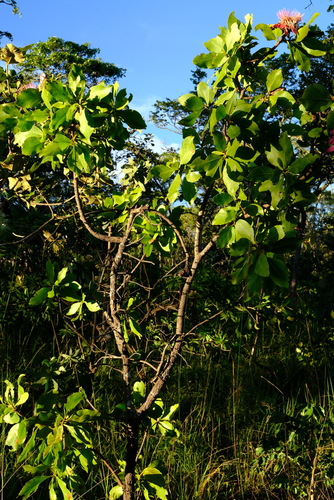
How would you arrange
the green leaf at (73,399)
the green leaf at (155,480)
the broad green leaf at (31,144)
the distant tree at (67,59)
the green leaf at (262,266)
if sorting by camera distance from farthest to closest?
the distant tree at (67,59) < the green leaf at (155,480) < the broad green leaf at (31,144) < the green leaf at (73,399) < the green leaf at (262,266)

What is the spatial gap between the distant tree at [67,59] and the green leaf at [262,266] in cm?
1784

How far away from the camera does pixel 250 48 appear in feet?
4.59

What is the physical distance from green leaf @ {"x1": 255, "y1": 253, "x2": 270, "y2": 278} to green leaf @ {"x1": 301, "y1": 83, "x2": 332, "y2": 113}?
0.40 metres

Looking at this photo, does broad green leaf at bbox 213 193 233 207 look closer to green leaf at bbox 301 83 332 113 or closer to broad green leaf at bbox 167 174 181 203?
broad green leaf at bbox 167 174 181 203

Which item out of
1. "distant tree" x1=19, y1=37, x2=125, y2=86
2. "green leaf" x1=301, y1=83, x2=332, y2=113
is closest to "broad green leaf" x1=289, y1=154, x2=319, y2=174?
"green leaf" x1=301, y1=83, x2=332, y2=113

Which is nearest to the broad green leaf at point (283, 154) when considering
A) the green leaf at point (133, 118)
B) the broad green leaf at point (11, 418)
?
the green leaf at point (133, 118)

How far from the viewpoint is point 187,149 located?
1.28m

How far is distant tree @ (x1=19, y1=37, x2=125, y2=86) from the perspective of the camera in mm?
18500

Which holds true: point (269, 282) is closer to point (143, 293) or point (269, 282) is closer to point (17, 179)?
point (17, 179)

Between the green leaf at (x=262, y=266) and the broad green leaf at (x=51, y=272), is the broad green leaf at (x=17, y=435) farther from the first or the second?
the green leaf at (x=262, y=266)

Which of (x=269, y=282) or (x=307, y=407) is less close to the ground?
(x=269, y=282)

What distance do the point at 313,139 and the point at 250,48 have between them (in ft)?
1.12

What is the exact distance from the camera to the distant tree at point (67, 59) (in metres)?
18.5

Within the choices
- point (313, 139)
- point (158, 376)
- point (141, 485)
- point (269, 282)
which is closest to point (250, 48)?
point (313, 139)
